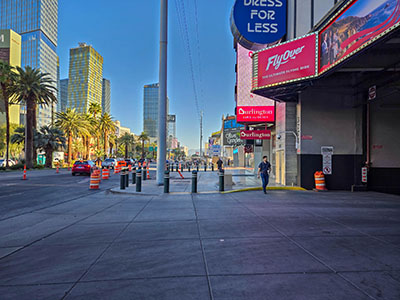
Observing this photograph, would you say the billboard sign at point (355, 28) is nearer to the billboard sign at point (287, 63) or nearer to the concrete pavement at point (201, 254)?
the billboard sign at point (287, 63)

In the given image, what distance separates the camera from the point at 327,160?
15.4m

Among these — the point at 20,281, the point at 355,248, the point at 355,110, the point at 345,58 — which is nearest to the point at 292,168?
the point at 355,110

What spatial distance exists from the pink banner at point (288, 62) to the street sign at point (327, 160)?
487cm

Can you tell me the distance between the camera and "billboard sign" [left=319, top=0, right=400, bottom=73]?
23.9 ft

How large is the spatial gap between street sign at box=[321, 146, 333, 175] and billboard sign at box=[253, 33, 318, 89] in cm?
486

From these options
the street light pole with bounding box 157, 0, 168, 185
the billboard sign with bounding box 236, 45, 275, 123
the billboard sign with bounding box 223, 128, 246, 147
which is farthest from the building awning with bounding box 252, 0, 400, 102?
the billboard sign with bounding box 223, 128, 246, 147

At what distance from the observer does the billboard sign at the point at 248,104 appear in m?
20.8

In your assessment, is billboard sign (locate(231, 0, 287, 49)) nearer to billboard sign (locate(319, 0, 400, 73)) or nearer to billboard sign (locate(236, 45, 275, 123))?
billboard sign (locate(236, 45, 275, 123))

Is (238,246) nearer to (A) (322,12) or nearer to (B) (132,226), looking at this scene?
(B) (132,226)

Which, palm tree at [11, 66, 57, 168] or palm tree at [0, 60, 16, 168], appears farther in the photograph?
palm tree at [11, 66, 57, 168]

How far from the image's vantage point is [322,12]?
15.5 m

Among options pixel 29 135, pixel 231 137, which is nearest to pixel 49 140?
pixel 29 135

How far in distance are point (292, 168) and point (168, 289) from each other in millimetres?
14187

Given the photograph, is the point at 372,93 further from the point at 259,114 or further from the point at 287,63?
the point at 259,114
